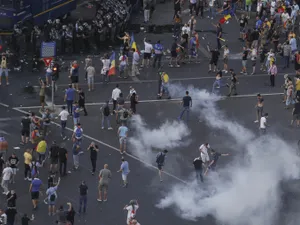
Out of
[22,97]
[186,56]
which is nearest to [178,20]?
[186,56]

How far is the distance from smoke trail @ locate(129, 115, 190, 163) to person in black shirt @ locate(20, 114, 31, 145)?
12.4 ft

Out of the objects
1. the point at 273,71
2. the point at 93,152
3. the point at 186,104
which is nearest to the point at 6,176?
the point at 93,152

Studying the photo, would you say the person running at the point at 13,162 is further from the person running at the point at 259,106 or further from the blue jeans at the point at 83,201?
the person running at the point at 259,106

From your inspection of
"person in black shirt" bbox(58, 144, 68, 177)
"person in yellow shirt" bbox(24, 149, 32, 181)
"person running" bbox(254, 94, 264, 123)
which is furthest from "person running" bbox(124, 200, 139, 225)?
"person running" bbox(254, 94, 264, 123)

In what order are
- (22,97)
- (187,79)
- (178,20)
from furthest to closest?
1. (178,20)
2. (187,79)
3. (22,97)

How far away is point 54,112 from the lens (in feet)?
119

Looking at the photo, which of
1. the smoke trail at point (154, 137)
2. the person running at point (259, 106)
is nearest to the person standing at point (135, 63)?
the smoke trail at point (154, 137)

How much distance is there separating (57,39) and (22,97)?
597cm

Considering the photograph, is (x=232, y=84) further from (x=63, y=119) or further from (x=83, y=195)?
(x=83, y=195)

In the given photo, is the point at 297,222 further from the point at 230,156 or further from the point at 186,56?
the point at 186,56

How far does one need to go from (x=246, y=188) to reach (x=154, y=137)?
5462mm

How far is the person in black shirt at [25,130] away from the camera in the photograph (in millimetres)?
33125

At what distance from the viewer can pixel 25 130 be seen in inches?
1308

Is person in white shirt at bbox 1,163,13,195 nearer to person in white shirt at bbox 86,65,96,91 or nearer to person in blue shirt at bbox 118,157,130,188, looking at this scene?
person in blue shirt at bbox 118,157,130,188
